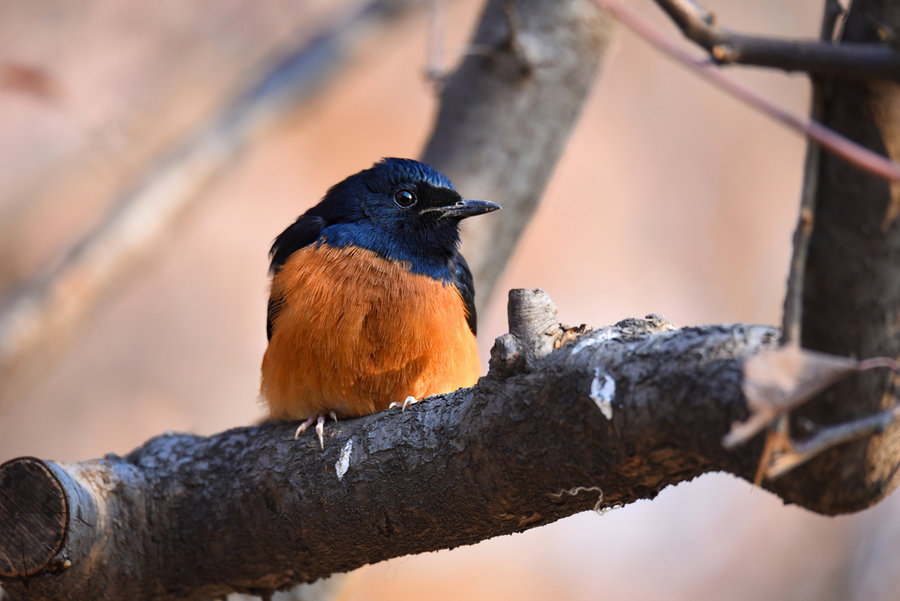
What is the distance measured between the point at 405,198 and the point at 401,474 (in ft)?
6.52

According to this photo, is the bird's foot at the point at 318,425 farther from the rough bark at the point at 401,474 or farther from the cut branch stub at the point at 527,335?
the cut branch stub at the point at 527,335

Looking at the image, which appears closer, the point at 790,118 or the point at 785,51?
the point at 790,118

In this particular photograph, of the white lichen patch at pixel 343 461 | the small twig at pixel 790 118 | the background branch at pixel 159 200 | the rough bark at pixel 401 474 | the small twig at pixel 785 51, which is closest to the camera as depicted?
the small twig at pixel 790 118

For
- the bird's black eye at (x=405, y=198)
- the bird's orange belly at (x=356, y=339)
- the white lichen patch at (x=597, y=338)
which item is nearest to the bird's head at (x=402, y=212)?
the bird's black eye at (x=405, y=198)

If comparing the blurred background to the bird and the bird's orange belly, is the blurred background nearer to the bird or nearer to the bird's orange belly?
the bird

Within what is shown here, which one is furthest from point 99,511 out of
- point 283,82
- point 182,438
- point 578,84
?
point 283,82

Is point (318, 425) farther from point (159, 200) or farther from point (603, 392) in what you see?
point (159, 200)

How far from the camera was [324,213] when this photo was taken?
477cm

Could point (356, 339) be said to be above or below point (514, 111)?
below

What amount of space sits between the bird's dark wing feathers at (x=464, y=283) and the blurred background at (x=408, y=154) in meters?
3.38

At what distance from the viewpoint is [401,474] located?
123 inches

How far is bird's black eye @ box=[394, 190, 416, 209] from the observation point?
4.77 metres

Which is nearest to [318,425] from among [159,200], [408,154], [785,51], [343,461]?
[343,461]

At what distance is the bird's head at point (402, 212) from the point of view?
4.48m
